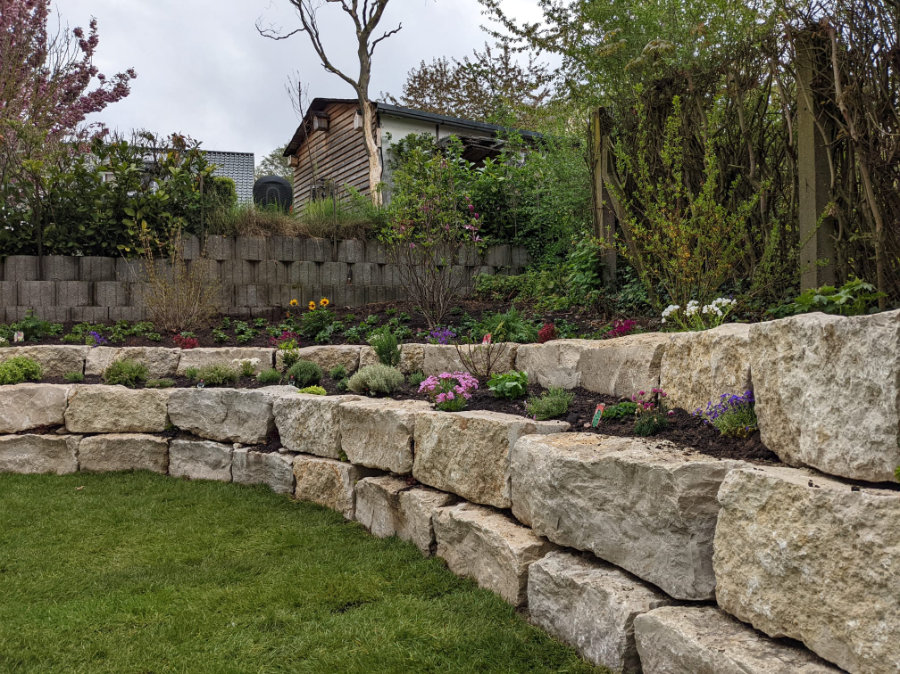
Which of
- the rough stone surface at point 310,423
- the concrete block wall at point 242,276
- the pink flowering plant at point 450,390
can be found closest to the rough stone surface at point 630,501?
the pink flowering plant at point 450,390

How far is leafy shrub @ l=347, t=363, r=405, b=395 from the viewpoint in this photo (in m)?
4.70

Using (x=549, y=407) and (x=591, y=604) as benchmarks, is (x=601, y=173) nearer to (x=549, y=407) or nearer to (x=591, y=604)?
(x=549, y=407)

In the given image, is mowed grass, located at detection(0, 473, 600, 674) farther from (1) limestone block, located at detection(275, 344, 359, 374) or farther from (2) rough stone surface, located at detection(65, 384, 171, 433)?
(1) limestone block, located at detection(275, 344, 359, 374)

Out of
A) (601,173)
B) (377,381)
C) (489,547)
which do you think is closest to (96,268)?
(377,381)

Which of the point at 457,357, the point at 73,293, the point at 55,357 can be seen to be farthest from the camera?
the point at 73,293

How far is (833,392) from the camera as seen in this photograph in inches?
75.7

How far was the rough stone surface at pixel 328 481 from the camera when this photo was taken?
4.22 meters

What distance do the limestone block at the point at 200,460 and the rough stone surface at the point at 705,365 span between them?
3.46 meters

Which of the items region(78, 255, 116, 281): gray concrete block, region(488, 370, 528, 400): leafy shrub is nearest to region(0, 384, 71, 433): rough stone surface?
region(78, 255, 116, 281): gray concrete block

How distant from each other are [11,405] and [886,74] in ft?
21.0

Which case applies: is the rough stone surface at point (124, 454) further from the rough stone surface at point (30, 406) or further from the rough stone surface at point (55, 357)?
the rough stone surface at point (55, 357)

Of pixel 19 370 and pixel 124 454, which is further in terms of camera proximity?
pixel 19 370

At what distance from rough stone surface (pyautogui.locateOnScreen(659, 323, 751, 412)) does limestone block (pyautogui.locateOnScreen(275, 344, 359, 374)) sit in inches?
121

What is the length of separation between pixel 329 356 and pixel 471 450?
9.18 ft
